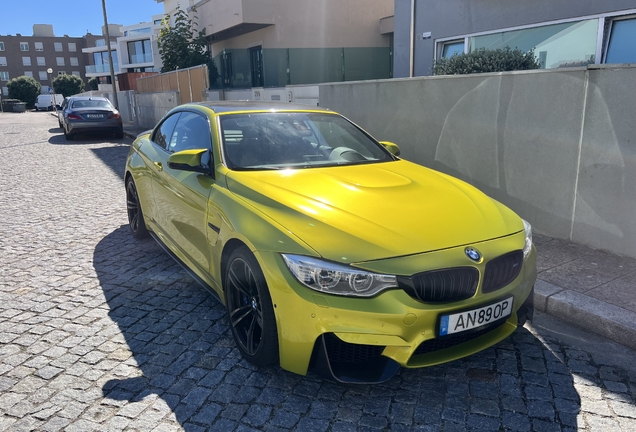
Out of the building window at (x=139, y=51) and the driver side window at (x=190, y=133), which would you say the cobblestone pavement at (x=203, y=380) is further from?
the building window at (x=139, y=51)

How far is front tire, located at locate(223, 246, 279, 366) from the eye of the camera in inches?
111

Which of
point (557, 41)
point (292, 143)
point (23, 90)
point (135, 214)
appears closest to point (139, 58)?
point (23, 90)

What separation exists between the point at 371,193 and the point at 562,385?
1.60m

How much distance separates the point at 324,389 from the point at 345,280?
2.58 ft

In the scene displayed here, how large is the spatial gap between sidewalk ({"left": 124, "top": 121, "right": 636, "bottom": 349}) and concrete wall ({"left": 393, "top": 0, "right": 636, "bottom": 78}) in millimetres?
5291

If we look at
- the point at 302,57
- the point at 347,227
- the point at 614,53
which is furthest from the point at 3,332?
the point at 302,57

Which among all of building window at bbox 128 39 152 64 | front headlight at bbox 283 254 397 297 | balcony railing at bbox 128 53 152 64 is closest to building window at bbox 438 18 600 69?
front headlight at bbox 283 254 397 297

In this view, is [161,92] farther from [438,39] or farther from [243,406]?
[243,406]

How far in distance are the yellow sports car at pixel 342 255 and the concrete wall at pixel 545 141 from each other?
74.3 inches

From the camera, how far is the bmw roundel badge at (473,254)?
8.95ft

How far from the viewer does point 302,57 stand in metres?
16.1

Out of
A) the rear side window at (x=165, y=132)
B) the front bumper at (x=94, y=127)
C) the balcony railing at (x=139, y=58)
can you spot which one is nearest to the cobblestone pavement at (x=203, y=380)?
the rear side window at (x=165, y=132)

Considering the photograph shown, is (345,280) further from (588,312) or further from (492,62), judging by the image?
(492,62)

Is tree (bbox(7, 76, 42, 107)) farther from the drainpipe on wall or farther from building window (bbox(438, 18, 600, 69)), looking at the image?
building window (bbox(438, 18, 600, 69))
